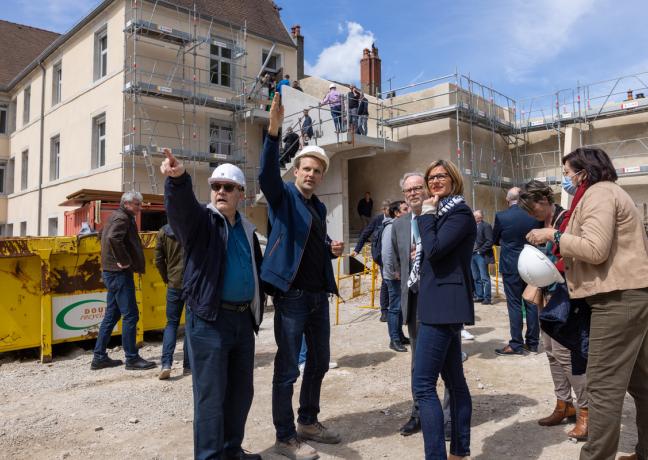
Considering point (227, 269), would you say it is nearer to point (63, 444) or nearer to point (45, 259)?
point (63, 444)

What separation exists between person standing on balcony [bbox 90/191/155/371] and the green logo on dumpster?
866 mm

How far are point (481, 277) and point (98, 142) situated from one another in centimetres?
1387

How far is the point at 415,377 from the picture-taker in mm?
2801

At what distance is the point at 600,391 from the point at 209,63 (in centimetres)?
1692

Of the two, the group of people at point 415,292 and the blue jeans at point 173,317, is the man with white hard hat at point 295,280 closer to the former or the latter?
the group of people at point 415,292

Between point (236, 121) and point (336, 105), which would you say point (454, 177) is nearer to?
point (336, 105)

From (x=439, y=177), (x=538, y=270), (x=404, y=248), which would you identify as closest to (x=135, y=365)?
(x=404, y=248)

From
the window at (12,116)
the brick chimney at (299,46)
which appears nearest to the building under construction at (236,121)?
the brick chimney at (299,46)

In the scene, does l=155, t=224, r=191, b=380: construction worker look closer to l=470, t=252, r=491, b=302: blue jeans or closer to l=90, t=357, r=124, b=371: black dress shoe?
l=90, t=357, r=124, b=371: black dress shoe

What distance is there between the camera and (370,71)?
21.5 m

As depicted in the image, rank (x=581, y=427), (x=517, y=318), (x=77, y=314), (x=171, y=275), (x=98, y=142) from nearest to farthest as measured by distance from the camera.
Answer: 1. (x=581, y=427)
2. (x=171, y=275)
3. (x=517, y=318)
4. (x=77, y=314)
5. (x=98, y=142)

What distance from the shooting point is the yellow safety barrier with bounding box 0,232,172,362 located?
5.84 meters

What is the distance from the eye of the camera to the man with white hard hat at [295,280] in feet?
10.3

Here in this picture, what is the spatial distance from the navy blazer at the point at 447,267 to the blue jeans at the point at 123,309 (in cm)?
380
